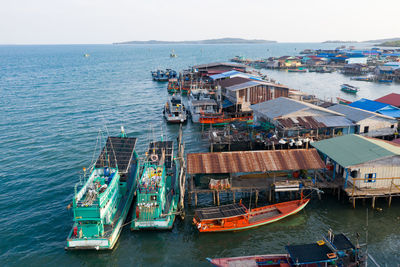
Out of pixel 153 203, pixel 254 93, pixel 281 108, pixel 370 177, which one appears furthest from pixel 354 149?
pixel 254 93

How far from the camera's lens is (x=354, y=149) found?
3238cm

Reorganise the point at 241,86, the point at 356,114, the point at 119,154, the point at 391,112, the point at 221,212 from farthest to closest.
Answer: the point at 241,86, the point at 391,112, the point at 356,114, the point at 119,154, the point at 221,212

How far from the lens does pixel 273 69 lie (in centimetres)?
15425

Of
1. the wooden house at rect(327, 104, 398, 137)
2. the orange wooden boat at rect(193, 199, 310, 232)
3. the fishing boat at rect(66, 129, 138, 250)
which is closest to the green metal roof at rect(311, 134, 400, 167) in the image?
the orange wooden boat at rect(193, 199, 310, 232)

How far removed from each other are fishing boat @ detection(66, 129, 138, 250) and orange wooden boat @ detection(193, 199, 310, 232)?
24.0 feet

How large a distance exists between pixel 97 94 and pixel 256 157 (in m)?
71.6

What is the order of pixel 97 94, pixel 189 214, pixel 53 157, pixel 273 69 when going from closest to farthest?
pixel 189 214 < pixel 53 157 < pixel 97 94 < pixel 273 69

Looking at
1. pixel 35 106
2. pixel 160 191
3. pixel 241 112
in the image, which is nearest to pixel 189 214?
pixel 160 191

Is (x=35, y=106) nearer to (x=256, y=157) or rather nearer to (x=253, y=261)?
(x=256, y=157)

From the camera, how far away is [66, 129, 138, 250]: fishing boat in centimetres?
2453

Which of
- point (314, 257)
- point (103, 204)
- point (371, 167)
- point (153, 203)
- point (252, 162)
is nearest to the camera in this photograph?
point (314, 257)

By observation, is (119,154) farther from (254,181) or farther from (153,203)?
(254,181)

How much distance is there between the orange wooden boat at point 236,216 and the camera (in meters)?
27.2

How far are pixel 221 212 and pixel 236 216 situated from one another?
1440 mm
